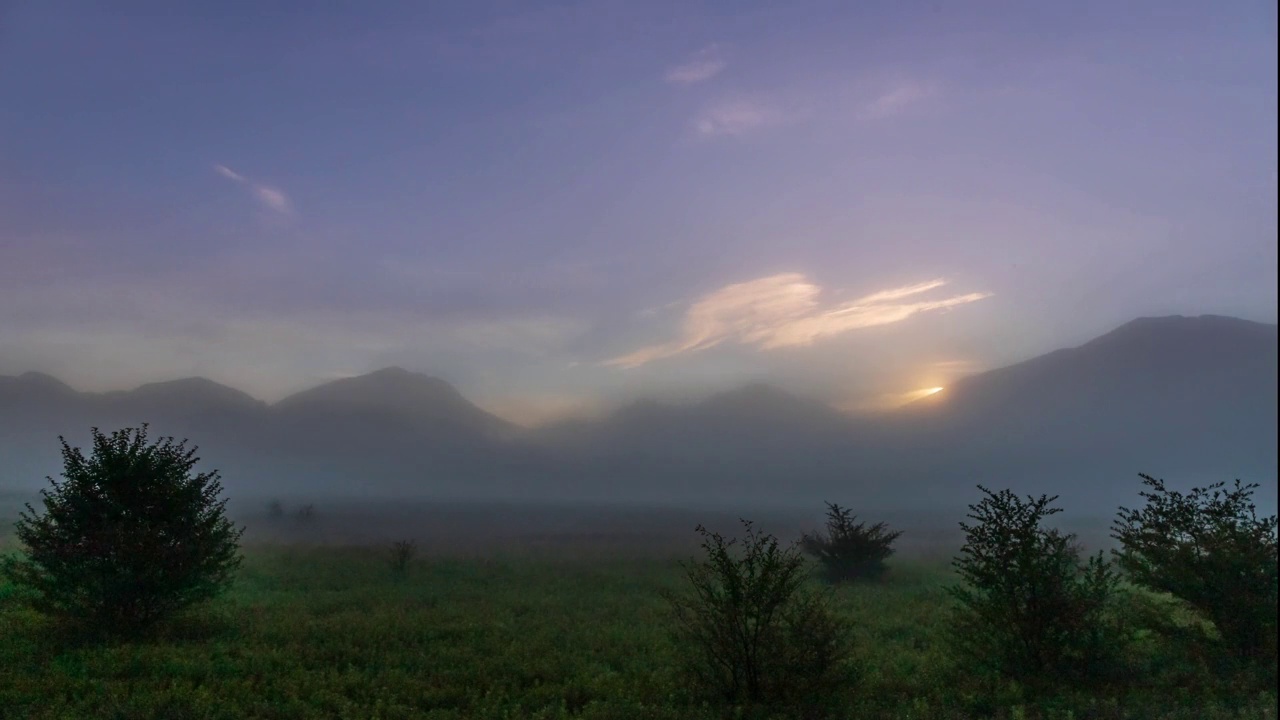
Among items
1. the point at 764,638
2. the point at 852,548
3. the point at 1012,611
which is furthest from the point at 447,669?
the point at 852,548

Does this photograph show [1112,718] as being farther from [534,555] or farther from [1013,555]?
[534,555]

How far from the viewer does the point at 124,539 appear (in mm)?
14273

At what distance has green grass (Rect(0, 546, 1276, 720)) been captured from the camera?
32.2 ft

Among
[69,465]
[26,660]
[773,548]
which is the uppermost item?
[69,465]

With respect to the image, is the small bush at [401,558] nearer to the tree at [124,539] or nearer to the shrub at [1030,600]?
the tree at [124,539]

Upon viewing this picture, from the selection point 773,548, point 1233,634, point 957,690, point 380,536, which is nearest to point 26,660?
point 773,548

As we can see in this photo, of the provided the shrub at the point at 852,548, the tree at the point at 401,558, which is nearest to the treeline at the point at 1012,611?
the tree at the point at 401,558

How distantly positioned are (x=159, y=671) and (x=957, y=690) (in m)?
14.0

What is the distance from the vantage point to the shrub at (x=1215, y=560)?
10.4 m

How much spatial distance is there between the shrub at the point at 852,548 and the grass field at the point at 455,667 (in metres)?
7.46

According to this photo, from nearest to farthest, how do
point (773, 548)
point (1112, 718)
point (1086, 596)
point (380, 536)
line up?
point (1112, 718) → point (773, 548) → point (1086, 596) → point (380, 536)

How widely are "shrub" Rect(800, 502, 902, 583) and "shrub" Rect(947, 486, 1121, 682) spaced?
18.0 m

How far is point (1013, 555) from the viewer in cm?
1145

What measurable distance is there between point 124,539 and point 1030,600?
1866 cm
